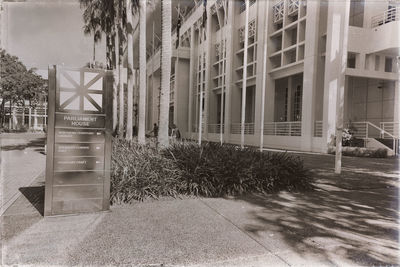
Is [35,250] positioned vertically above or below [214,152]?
below

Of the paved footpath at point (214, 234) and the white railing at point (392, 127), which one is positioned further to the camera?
the white railing at point (392, 127)

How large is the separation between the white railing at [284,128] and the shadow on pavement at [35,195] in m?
15.9

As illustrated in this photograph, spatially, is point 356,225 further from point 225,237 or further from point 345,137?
point 345,137

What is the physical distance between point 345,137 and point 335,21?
21.6ft

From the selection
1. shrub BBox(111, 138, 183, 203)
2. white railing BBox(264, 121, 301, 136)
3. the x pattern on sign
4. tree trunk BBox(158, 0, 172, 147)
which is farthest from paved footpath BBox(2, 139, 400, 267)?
white railing BBox(264, 121, 301, 136)

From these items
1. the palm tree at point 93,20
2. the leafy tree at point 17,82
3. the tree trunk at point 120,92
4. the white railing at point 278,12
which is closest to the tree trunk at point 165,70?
the tree trunk at point 120,92

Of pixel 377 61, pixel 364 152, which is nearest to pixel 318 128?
pixel 364 152

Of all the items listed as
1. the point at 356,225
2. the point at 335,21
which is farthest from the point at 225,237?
the point at 335,21

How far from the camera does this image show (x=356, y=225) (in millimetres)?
4309

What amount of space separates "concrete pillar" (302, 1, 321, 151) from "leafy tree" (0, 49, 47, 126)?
102 ft

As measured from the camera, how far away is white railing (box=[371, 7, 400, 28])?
16386mm

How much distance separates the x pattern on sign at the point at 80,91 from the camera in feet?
14.4

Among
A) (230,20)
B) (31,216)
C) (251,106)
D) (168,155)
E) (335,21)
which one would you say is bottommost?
(31,216)

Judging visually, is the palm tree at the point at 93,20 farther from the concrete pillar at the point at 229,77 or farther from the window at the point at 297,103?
the window at the point at 297,103
